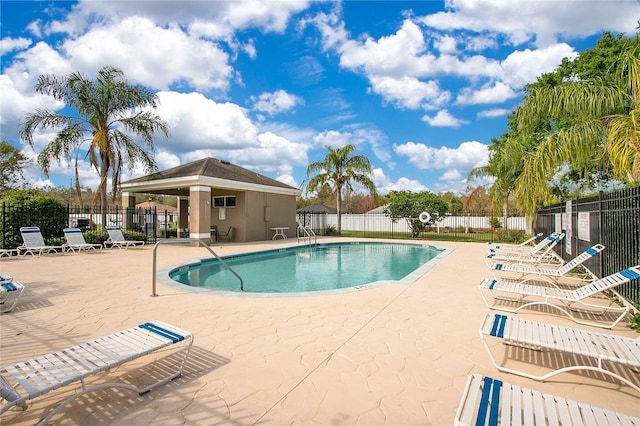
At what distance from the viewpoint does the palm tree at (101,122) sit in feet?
49.9

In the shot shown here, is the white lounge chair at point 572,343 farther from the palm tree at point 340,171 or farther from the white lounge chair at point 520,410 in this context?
the palm tree at point 340,171

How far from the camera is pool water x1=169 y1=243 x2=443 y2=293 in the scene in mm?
9125

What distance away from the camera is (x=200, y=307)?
5512 mm

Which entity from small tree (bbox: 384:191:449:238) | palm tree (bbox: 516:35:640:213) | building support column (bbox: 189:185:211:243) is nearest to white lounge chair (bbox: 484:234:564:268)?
palm tree (bbox: 516:35:640:213)

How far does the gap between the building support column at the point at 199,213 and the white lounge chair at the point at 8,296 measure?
393 inches

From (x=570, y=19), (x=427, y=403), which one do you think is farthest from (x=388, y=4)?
(x=427, y=403)

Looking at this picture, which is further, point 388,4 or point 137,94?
point 137,94

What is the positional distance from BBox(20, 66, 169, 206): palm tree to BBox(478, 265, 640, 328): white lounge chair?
17.2 m

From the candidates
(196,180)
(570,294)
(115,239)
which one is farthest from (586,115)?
(115,239)

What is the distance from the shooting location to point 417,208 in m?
21.5

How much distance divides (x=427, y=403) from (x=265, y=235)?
1833 centimetres

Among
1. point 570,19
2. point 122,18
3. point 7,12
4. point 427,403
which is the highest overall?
point 122,18

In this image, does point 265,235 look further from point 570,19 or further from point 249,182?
point 570,19

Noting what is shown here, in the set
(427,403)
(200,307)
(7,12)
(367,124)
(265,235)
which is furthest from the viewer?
(367,124)
